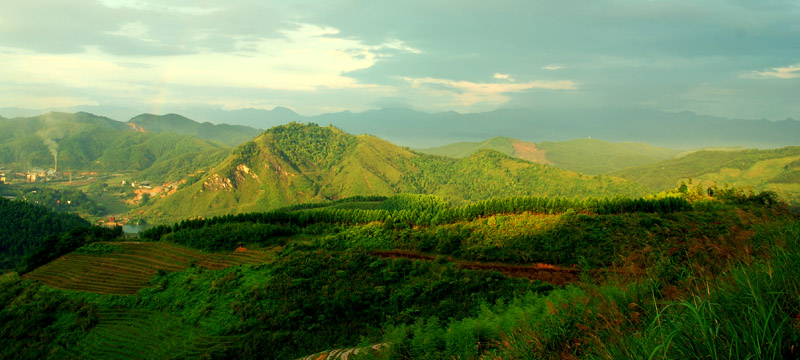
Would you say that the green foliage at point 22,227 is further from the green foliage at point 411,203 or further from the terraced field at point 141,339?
the green foliage at point 411,203

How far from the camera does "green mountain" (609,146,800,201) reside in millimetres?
111531

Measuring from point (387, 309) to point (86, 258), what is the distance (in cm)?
3173

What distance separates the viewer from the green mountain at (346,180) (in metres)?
145

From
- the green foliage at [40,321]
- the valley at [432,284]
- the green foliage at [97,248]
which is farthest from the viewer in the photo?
the green foliage at [97,248]

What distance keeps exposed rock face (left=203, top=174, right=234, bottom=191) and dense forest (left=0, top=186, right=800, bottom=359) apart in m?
125

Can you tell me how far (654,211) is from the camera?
37938mm

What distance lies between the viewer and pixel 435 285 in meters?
24.8

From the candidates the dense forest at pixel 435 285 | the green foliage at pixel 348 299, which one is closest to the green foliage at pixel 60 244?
the dense forest at pixel 435 285

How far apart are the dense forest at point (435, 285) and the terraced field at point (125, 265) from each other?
0.21m

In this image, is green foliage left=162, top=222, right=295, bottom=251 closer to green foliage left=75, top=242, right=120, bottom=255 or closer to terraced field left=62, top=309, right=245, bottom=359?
green foliage left=75, top=242, right=120, bottom=255

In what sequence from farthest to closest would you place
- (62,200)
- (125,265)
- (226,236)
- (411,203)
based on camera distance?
1. (62,200)
2. (411,203)
3. (226,236)
4. (125,265)

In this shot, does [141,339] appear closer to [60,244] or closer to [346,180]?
[60,244]

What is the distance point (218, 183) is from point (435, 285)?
159 m

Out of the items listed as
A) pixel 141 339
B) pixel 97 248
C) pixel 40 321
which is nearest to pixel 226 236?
pixel 97 248
